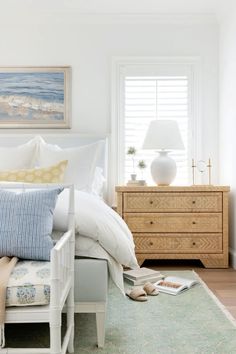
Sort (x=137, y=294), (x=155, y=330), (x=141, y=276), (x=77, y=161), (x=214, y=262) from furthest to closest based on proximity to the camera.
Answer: (x=214, y=262) < (x=77, y=161) < (x=141, y=276) < (x=137, y=294) < (x=155, y=330)

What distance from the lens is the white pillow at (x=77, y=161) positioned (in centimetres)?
345

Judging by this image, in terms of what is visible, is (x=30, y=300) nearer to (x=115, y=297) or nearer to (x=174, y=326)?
(x=174, y=326)

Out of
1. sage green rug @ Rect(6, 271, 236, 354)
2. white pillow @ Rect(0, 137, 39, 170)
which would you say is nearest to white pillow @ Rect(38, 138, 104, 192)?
white pillow @ Rect(0, 137, 39, 170)

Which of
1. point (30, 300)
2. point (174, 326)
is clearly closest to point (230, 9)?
point (174, 326)

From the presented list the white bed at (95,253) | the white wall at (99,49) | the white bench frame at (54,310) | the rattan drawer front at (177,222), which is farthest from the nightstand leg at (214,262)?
the white bench frame at (54,310)

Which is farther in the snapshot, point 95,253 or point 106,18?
point 106,18

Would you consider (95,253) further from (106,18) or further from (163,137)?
(106,18)

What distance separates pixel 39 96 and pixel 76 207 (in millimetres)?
2393

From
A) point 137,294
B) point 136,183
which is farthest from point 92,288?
point 136,183

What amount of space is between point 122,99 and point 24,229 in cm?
281

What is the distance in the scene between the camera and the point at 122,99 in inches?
173

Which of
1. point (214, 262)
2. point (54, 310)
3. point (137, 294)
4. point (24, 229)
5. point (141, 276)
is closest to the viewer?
point (54, 310)

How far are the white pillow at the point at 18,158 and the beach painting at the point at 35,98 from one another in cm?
73

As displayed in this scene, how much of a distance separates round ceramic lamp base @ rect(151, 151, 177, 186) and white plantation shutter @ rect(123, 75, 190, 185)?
345mm
